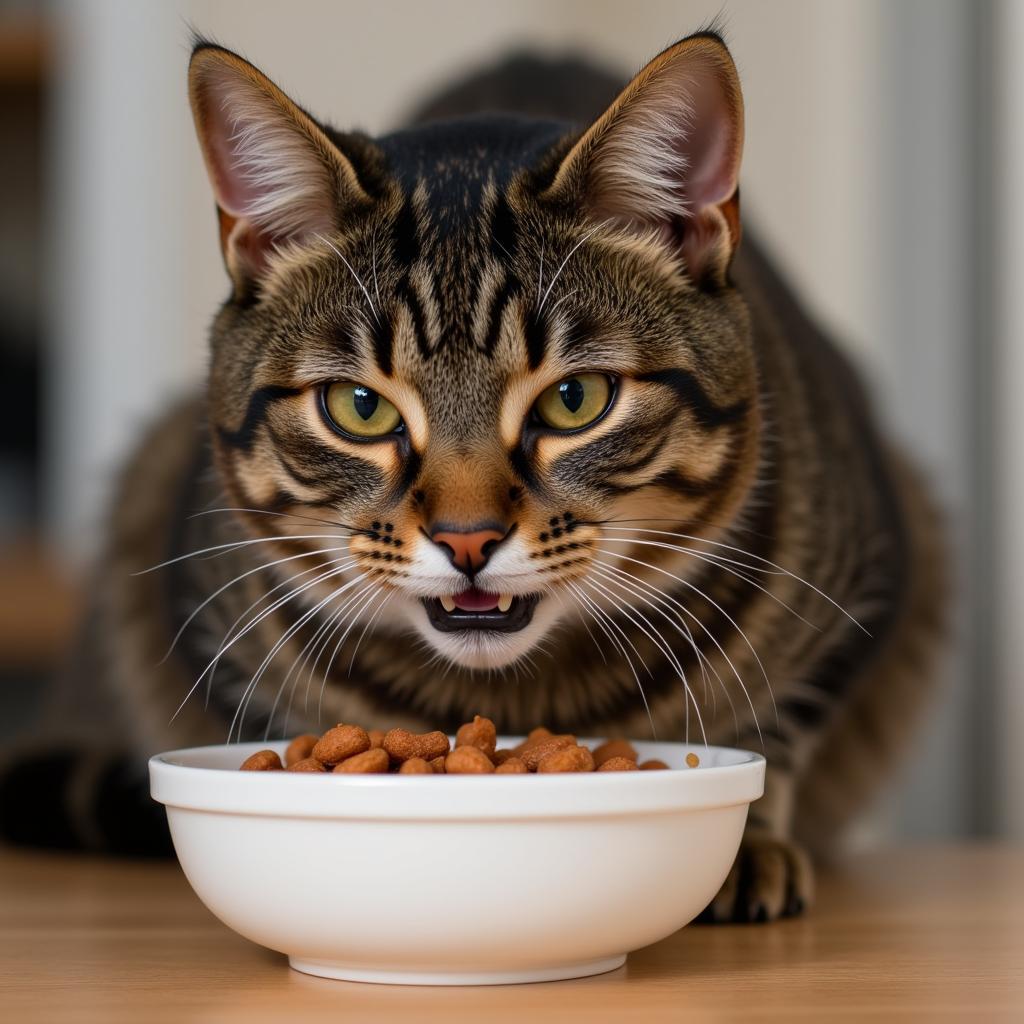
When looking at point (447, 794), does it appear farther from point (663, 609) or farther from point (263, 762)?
point (663, 609)

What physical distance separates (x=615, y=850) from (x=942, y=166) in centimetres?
181

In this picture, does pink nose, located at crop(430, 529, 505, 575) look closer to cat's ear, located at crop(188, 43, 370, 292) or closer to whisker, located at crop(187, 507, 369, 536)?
whisker, located at crop(187, 507, 369, 536)

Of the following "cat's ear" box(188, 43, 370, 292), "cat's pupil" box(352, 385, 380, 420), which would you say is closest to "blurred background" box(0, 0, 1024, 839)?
"cat's ear" box(188, 43, 370, 292)

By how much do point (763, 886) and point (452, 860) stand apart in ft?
1.33

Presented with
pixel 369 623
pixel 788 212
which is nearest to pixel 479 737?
pixel 369 623

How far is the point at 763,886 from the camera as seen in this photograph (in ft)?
3.73

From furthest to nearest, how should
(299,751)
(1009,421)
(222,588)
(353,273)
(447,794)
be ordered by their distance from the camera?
(1009,421) < (222,588) < (353,273) < (299,751) < (447,794)

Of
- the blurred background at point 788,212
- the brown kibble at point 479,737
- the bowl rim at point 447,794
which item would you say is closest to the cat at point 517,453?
the brown kibble at point 479,737

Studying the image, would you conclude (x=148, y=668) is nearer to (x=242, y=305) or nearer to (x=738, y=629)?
(x=242, y=305)

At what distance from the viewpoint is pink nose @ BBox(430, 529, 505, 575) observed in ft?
3.28

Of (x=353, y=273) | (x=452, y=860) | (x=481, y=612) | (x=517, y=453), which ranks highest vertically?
(x=353, y=273)

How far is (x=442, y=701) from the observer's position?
1.28m

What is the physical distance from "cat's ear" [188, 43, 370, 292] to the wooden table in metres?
0.52

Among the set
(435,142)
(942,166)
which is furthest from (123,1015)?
(942,166)
